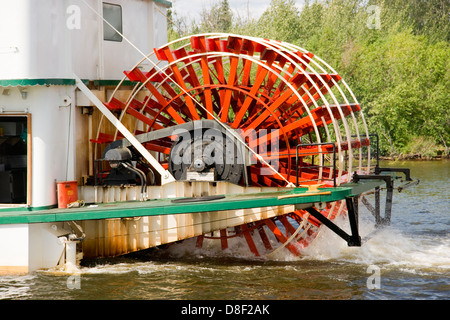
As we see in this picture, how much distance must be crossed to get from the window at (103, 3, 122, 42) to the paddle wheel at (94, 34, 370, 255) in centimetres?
61

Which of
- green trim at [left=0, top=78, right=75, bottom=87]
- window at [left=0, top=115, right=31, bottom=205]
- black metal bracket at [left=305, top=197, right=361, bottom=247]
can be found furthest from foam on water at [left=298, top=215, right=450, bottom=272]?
green trim at [left=0, top=78, right=75, bottom=87]

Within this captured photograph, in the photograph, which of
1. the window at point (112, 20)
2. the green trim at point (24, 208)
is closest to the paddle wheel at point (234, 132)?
the window at point (112, 20)

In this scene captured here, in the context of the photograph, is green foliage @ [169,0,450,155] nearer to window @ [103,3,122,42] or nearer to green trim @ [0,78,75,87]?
window @ [103,3,122,42]

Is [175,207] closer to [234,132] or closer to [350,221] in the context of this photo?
[234,132]

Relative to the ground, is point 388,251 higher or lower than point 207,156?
lower

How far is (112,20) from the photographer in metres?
9.68

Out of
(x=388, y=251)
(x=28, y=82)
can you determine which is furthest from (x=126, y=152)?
(x=388, y=251)

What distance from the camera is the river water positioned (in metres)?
7.53

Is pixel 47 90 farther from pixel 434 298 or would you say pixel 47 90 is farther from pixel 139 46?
pixel 434 298

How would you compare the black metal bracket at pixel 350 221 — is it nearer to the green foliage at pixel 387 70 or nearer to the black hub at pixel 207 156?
the black hub at pixel 207 156

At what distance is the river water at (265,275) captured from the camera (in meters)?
7.53

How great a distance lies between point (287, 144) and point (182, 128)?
1335mm

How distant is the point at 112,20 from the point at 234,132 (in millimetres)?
2442

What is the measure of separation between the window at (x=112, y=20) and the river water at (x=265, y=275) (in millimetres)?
2923
